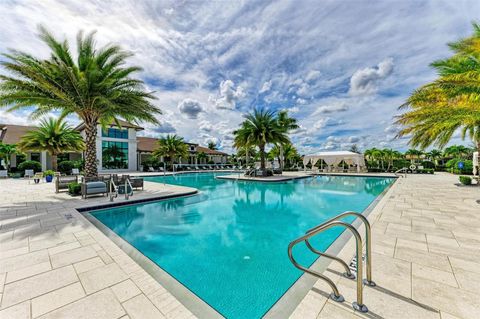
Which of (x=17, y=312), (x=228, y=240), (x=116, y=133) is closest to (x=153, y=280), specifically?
(x=17, y=312)

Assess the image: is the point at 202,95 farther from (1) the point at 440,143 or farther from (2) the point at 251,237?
(1) the point at 440,143

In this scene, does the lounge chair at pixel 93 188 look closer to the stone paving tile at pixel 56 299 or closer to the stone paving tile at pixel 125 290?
the stone paving tile at pixel 56 299

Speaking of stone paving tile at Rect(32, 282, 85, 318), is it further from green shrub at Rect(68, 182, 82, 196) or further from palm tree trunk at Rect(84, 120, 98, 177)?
palm tree trunk at Rect(84, 120, 98, 177)

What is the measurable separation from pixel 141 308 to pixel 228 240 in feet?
10.3

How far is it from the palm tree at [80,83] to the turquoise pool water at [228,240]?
5.65 meters

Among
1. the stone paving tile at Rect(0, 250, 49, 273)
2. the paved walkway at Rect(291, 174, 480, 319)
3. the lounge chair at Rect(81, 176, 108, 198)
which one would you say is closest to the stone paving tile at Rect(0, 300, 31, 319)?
the stone paving tile at Rect(0, 250, 49, 273)

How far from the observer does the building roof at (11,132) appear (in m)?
24.4

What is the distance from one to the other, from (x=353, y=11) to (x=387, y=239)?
366 inches

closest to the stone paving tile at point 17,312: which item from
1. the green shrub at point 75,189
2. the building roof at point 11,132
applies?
the green shrub at point 75,189

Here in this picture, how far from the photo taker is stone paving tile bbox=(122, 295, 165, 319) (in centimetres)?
216

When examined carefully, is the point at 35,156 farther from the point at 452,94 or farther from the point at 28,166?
the point at 452,94

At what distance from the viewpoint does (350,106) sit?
67.3ft

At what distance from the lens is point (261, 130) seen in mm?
19391

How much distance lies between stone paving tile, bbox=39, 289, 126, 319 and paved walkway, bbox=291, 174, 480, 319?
199cm
